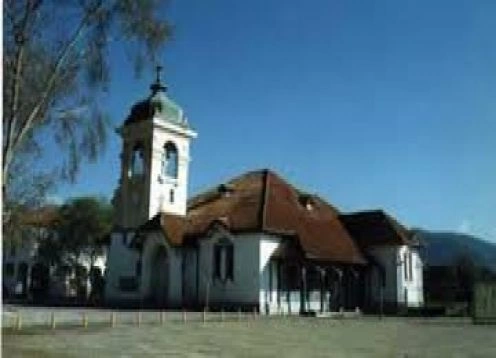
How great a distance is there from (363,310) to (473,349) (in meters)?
33.2

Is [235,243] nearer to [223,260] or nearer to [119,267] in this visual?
[223,260]

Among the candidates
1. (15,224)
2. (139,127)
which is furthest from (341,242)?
(15,224)

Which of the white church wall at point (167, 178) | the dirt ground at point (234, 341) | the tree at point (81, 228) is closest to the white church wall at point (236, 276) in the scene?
the white church wall at point (167, 178)

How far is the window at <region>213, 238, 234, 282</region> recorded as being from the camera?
173 ft

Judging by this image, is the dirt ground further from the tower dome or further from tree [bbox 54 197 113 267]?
tree [bbox 54 197 113 267]

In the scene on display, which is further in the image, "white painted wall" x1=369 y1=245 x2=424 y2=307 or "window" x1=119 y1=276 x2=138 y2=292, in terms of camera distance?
"white painted wall" x1=369 y1=245 x2=424 y2=307

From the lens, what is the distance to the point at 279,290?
51.5m

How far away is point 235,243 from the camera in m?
52.5

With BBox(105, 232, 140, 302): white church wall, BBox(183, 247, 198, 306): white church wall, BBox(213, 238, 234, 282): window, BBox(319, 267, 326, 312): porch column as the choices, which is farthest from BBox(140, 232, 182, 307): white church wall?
BBox(319, 267, 326, 312): porch column

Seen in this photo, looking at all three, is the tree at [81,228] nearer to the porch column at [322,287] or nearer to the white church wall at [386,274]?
the white church wall at [386,274]

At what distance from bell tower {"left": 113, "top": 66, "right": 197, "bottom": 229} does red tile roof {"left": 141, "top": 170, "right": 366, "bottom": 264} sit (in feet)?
6.23

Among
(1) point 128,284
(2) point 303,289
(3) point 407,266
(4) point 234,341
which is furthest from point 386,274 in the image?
(4) point 234,341

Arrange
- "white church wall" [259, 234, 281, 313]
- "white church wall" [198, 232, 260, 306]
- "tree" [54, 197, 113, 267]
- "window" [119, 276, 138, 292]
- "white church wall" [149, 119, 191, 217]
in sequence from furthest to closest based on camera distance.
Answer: "tree" [54, 197, 113, 267] < "white church wall" [149, 119, 191, 217] < "window" [119, 276, 138, 292] < "white church wall" [198, 232, 260, 306] < "white church wall" [259, 234, 281, 313]

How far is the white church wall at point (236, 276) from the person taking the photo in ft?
167
